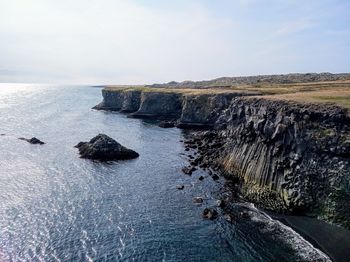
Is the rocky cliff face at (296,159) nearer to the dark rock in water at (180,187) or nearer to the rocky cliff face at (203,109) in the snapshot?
the dark rock in water at (180,187)

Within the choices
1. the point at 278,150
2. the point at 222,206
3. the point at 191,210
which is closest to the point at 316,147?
the point at 278,150

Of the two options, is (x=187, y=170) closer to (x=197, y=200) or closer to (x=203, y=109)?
(x=197, y=200)

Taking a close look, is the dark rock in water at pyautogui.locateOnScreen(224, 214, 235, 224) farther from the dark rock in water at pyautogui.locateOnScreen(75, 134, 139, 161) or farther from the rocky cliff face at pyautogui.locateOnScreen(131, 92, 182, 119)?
the rocky cliff face at pyautogui.locateOnScreen(131, 92, 182, 119)

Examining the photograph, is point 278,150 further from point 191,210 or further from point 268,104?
point 191,210

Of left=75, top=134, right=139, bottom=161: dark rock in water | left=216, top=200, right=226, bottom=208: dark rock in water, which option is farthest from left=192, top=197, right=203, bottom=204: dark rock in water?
left=75, top=134, right=139, bottom=161: dark rock in water

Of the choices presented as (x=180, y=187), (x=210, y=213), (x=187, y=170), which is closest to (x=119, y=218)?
(x=210, y=213)

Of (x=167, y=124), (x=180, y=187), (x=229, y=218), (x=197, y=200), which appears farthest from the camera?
(x=167, y=124)

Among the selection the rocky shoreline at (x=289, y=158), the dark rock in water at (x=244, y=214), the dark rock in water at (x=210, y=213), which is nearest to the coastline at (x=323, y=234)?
the rocky shoreline at (x=289, y=158)
